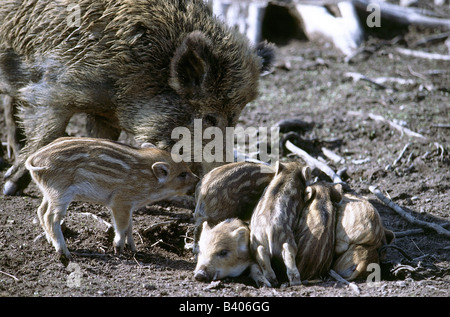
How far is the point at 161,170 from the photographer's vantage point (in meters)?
5.00

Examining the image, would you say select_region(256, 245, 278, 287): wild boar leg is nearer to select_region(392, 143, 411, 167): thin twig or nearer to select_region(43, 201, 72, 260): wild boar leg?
select_region(43, 201, 72, 260): wild boar leg

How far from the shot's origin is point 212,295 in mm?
4184

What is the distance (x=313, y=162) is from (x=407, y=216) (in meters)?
1.39

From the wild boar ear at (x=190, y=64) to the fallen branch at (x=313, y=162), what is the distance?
1754mm

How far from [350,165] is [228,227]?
2679mm

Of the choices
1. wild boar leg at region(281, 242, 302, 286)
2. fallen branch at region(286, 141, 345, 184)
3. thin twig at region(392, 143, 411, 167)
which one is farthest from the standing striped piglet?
thin twig at region(392, 143, 411, 167)

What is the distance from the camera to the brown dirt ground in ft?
14.2

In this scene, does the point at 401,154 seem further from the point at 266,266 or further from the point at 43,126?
the point at 43,126

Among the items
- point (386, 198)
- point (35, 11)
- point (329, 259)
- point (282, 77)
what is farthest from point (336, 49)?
point (329, 259)

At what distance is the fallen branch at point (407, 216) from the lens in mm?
5340

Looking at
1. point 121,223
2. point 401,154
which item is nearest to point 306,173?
point 121,223

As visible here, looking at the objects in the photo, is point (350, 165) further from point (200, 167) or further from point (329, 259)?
point (329, 259)
